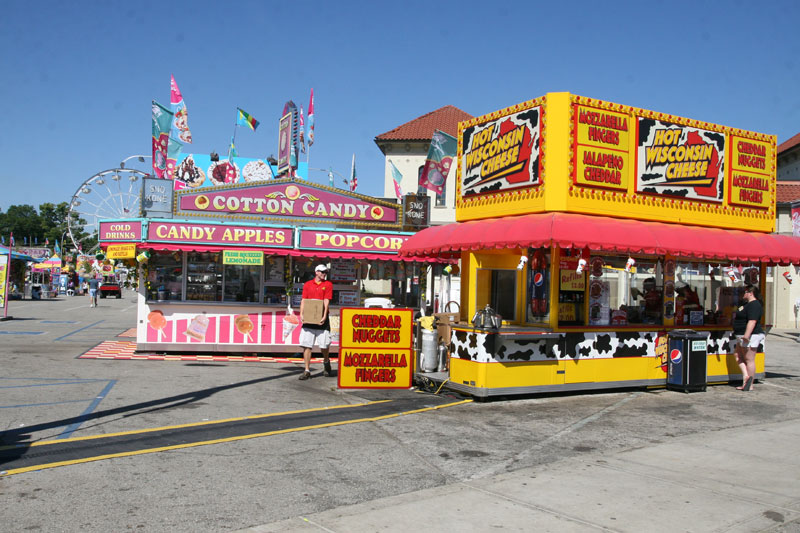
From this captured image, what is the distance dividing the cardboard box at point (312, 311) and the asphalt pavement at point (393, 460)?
1335 millimetres

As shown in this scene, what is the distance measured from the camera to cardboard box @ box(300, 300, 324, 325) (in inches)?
488

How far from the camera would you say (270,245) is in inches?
625

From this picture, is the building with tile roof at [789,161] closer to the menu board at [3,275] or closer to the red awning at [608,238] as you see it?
the red awning at [608,238]

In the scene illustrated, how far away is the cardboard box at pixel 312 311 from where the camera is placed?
12406 mm

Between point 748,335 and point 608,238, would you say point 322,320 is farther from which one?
point 748,335

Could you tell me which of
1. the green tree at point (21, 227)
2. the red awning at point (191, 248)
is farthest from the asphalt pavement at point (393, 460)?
the green tree at point (21, 227)

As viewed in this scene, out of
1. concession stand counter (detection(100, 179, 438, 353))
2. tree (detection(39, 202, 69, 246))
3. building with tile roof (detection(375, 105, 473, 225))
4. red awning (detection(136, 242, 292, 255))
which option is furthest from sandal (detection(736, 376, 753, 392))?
tree (detection(39, 202, 69, 246))

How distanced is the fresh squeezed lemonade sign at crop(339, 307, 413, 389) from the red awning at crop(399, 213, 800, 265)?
1.68m

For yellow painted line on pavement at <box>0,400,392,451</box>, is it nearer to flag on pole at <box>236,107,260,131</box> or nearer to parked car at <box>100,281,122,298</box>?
flag on pole at <box>236,107,260,131</box>

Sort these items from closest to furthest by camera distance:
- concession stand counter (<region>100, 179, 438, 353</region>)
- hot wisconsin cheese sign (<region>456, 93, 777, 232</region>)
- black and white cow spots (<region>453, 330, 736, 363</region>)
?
black and white cow spots (<region>453, 330, 736, 363</region>), hot wisconsin cheese sign (<region>456, 93, 777, 232</region>), concession stand counter (<region>100, 179, 438, 353</region>)

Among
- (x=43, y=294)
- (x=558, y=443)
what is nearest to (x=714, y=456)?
(x=558, y=443)

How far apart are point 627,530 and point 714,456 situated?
2.76m

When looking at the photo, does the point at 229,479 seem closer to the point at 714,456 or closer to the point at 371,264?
the point at 714,456

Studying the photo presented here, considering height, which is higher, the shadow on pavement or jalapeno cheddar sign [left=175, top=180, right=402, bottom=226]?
jalapeno cheddar sign [left=175, top=180, right=402, bottom=226]
